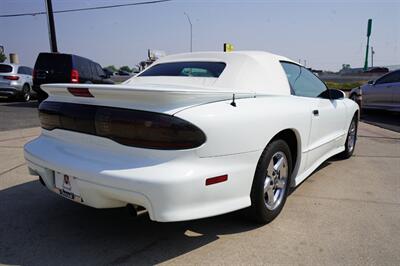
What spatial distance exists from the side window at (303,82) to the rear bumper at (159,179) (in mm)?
1406

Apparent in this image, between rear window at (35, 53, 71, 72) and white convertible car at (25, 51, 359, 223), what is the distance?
959 cm

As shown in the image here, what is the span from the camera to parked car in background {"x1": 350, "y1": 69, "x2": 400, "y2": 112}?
34.9ft

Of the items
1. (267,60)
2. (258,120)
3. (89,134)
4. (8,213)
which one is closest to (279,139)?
(258,120)

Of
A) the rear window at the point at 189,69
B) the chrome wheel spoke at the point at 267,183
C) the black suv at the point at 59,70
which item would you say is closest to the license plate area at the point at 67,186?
the chrome wheel spoke at the point at 267,183

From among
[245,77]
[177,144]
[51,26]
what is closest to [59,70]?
[51,26]

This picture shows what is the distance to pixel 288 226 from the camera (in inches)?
121

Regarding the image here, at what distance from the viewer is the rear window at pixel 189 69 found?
Answer: 3.53 m

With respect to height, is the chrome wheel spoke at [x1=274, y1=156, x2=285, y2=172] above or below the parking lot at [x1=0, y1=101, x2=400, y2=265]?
above

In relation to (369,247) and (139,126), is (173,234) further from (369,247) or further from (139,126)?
(369,247)

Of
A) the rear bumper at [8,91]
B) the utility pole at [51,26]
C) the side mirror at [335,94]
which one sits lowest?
the rear bumper at [8,91]

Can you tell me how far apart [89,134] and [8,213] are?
135cm

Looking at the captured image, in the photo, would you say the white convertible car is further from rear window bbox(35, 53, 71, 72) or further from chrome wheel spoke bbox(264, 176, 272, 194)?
rear window bbox(35, 53, 71, 72)

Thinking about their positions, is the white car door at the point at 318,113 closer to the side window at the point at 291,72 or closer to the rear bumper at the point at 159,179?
the side window at the point at 291,72

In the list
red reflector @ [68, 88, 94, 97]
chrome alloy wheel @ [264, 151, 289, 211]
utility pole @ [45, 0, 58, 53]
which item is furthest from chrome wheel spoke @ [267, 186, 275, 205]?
utility pole @ [45, 0, 58, 53]
